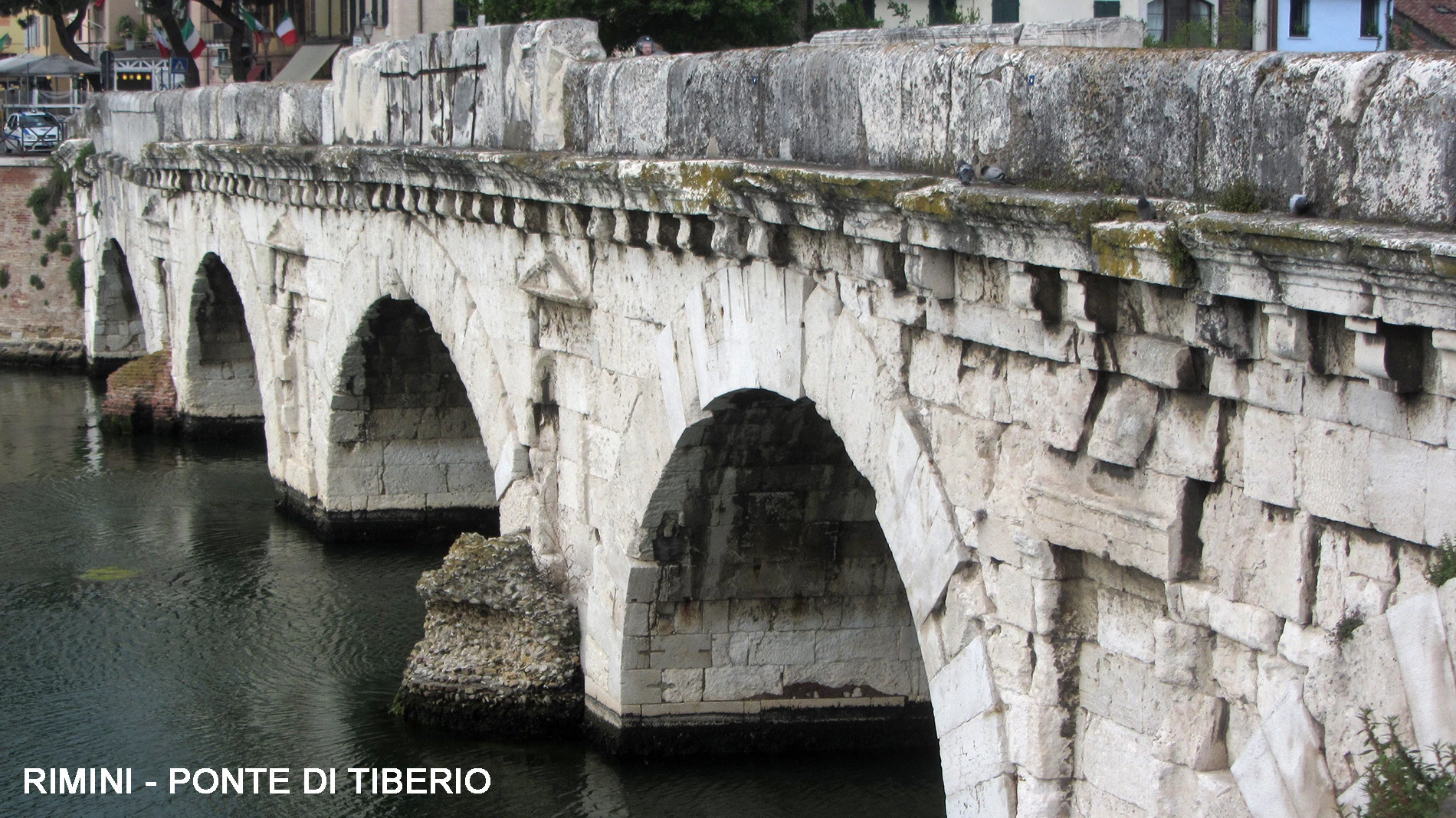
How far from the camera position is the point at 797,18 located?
854 inches

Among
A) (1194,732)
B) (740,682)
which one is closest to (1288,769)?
(1194,732)

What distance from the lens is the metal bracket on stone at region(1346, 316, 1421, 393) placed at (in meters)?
3.88

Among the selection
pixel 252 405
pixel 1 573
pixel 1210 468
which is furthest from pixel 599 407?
pixel 252 405

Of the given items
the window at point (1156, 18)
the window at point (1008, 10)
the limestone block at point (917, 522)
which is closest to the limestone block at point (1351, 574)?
the limestone block at point (917, 522)

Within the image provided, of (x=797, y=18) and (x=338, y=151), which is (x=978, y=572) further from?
(x=797, y=18)

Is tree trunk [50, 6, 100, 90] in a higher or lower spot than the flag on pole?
higher

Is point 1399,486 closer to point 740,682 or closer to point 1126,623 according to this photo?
point 1126,623

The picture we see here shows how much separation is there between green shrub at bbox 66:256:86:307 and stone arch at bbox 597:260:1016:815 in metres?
19.3

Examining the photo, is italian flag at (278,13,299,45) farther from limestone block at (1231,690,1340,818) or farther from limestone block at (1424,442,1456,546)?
limestone block at (1424,442,1456,546)

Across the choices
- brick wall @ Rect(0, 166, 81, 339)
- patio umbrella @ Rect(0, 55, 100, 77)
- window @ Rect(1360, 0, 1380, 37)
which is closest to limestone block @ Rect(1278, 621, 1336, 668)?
window @ Rect(1360, 0, 1380, 37)

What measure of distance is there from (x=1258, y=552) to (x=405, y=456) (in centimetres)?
1039

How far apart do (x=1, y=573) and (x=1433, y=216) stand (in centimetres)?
1201

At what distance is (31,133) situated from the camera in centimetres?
3192

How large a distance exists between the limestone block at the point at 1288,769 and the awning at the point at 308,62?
97.3 feet
